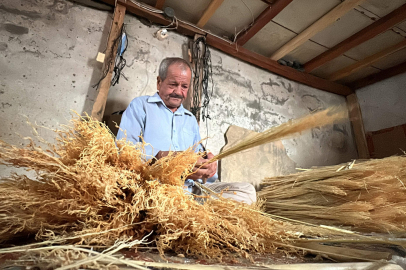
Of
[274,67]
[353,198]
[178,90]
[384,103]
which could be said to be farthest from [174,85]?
[384,103]

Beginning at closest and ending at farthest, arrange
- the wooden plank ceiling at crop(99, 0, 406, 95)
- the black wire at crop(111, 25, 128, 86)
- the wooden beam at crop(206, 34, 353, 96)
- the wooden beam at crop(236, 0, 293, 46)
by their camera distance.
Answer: the black wire at crop(111, 25, 128, 86) → the wooden beam at crop(236, 0, 293, 46) → the wooden plank ceiling at crop(99, 0, 406, 95) → the wooden beam at crop(206, 34, 353, 96)

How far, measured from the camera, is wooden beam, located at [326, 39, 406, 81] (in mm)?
2637

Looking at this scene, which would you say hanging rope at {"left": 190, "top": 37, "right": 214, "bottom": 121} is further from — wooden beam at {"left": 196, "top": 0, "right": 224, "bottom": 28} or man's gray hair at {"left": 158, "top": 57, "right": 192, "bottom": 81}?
man's gray hair at {"left": 158, "top": 57, "right": 192, "bottom": 81}

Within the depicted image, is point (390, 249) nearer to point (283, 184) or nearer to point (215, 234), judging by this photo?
point (215, 234)

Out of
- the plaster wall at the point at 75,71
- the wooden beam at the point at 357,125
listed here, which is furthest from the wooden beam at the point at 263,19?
the wooden beam at the point at 357,125

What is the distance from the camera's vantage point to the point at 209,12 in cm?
209

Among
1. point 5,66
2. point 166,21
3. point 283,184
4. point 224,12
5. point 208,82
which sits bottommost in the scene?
point 283,184

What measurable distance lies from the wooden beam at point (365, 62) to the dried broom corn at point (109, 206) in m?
3.13

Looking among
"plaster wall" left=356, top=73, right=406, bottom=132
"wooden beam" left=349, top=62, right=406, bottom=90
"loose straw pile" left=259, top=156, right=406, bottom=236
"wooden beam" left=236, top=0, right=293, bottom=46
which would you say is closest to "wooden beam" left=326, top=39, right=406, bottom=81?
"wooden beam" left=349, top=62, right=406, bottom=90

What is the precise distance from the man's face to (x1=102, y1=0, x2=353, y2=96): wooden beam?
2.42 ft

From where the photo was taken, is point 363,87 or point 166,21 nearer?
point 166,21

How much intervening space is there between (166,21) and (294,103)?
190cm

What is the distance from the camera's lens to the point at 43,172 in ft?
2.12

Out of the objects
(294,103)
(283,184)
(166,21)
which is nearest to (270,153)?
(283,184)
